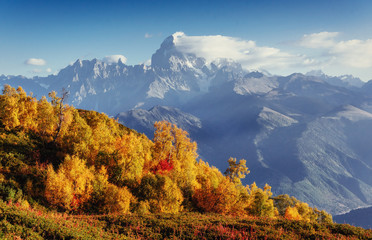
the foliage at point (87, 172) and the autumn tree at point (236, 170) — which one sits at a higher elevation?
the autumn tree at point (236, 170)

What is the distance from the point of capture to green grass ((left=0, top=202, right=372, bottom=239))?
22047 mm

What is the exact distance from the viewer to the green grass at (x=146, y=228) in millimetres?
22047

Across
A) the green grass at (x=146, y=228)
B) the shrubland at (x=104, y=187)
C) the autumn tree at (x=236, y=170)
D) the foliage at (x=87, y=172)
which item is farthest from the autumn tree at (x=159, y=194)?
the autumn tree at (x=236, y=170)

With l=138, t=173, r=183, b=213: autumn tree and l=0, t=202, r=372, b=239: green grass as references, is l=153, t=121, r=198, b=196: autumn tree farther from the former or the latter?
l=0, t=202, r=372, b=239: green grass

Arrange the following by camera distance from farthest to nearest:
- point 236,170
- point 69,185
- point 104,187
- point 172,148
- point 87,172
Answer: point 236,170 < point 172,148 < point 104,187 < point 87,172 < point 69,185

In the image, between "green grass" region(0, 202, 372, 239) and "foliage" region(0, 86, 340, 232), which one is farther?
"foliage" region(0, 86, 340, 232)

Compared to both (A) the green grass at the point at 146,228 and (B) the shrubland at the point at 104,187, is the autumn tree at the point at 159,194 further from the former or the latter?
(A) the green grass at the point at 146,228

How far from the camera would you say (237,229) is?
29.8 m

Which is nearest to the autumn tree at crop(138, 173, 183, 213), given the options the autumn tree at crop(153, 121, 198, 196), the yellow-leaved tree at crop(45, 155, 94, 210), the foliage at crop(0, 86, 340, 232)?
the foliage at crop(0, 86, 340, 232)

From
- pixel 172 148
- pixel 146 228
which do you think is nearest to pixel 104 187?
pixel 146 228

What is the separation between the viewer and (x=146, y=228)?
28.3 meters

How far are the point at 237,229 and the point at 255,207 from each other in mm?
44791

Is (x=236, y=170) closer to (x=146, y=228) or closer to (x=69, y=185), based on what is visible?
(x=69, y=185)

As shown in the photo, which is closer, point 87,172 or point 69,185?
point 69,185
